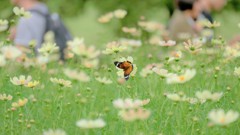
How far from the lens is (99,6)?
7922 mm

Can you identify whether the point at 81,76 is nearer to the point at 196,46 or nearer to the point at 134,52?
the point at 196,46

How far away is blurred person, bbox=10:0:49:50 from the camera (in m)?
4.68

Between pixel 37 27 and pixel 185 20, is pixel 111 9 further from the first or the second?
pixel 37 27

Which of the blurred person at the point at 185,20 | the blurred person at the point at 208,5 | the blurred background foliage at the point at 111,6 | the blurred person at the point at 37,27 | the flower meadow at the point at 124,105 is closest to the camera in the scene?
the flower meadow at the point at 124,105

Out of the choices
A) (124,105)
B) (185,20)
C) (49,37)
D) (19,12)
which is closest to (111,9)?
(185,20)

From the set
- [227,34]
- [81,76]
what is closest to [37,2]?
[81,76]

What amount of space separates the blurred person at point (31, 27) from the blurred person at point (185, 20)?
1.03 meters

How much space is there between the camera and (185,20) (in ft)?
16.8

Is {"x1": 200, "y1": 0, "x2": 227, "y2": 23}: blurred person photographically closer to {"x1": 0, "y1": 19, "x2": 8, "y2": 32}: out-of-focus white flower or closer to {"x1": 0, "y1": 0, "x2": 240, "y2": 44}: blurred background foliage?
{"x1": 0, "y1": 0, "x2": 240, "y2": 44}: blurred background foliage

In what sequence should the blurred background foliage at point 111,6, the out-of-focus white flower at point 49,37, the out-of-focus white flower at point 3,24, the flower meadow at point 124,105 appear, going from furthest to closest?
the blurred background foliage at point 111,6 < the out-of-focus white flower at point 49,37 < the out-of-focus white flower at point 3,24 < the flower meadow at point 124,105

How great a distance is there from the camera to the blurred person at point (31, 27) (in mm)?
4676

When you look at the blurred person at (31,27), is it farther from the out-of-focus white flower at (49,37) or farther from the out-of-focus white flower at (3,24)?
the out-of-focus white flower at (3,24)

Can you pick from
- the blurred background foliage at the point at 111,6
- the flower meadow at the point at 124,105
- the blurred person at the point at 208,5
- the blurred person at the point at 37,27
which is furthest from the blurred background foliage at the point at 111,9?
the flower meadow at the point at 124,105

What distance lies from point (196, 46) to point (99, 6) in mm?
5532
